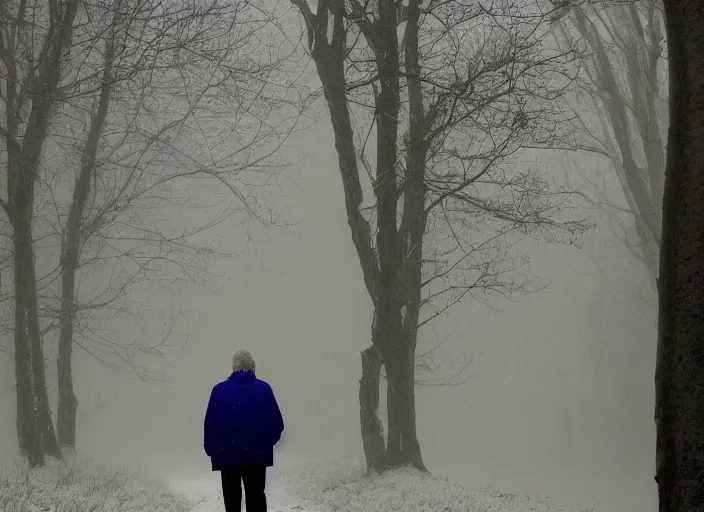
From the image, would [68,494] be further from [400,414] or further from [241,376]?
[400,414]

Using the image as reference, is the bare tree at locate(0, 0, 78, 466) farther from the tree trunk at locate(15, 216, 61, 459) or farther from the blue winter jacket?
the blue winter jacket

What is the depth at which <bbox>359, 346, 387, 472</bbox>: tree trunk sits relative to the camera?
12.7 metres

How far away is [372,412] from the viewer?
12914 mm

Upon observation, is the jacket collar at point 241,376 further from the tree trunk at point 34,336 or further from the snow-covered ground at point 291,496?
the tree trunk at point 34,336

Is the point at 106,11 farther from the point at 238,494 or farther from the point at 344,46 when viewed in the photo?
the point at 238,494

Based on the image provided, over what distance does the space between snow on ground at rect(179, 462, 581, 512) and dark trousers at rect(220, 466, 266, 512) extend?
340 cm

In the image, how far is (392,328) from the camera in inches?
495

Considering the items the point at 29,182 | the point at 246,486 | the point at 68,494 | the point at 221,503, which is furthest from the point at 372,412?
the point at 29,182

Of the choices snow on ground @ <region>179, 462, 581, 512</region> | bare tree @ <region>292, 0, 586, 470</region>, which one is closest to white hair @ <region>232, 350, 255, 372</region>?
snow on ground @ <region>179, 462, 581, 512</region>

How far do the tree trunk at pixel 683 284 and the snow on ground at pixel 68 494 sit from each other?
6.33 metres

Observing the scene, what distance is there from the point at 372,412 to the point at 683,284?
8.89m

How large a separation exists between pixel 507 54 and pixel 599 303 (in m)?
33.3

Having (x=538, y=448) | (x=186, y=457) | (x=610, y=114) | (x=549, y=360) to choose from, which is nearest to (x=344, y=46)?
A: (x=610, y=114)

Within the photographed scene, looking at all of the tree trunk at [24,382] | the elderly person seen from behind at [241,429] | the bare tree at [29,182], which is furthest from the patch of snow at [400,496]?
the bare tree at [29,182]
